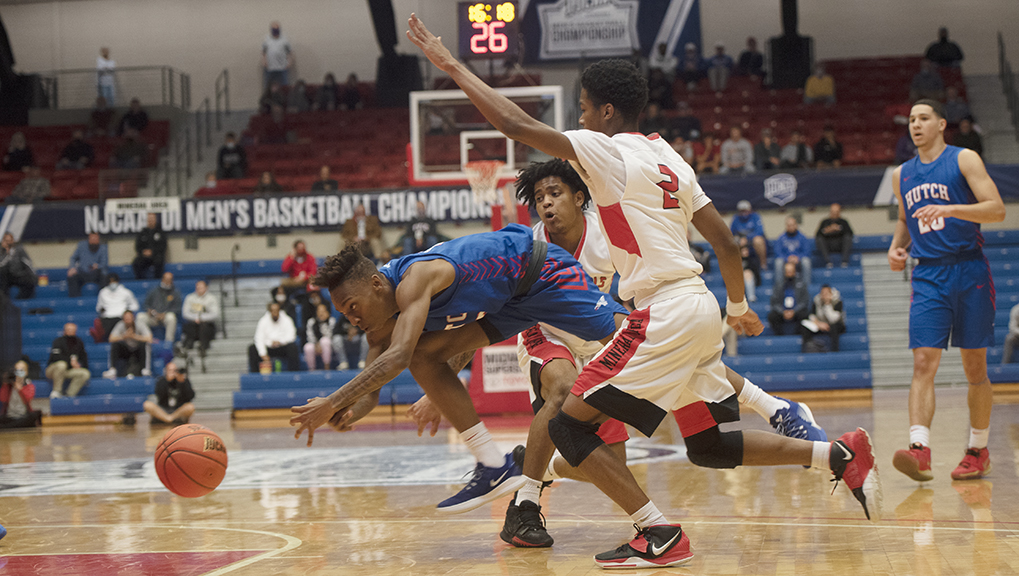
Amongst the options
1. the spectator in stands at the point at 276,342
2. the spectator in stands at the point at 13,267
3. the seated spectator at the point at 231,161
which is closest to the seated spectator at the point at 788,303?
the spectator in stands at the point at 276,342

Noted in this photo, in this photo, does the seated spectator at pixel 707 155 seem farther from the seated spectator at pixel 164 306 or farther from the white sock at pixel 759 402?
the white sock at pixel 759 402

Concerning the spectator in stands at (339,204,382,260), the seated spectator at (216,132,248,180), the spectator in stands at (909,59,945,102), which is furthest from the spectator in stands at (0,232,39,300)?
the spectator in stands at (909,59,945,102)

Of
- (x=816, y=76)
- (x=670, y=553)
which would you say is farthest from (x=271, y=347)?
(x=816, y=76)

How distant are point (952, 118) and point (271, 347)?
13.6 metres

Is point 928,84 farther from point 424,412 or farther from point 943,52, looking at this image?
point 424,412

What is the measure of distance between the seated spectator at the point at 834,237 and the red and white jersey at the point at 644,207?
1281 cm

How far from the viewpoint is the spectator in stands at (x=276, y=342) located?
46.4ft

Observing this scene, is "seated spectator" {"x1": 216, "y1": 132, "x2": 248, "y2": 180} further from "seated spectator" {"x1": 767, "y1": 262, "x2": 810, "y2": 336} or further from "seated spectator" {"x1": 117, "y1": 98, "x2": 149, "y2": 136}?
"seated spectator" {"x1": 767, "y1": 262, "x2": 810, "y2": 336}

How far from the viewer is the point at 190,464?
4.51 meters

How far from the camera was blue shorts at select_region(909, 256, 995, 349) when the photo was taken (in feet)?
17.6

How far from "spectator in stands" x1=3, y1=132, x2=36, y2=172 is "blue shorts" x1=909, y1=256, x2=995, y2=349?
1942cm

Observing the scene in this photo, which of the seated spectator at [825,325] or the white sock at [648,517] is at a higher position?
the white sock at [648,517]

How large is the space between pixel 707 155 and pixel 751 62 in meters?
4.94

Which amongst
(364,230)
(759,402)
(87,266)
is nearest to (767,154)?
(364,230)
